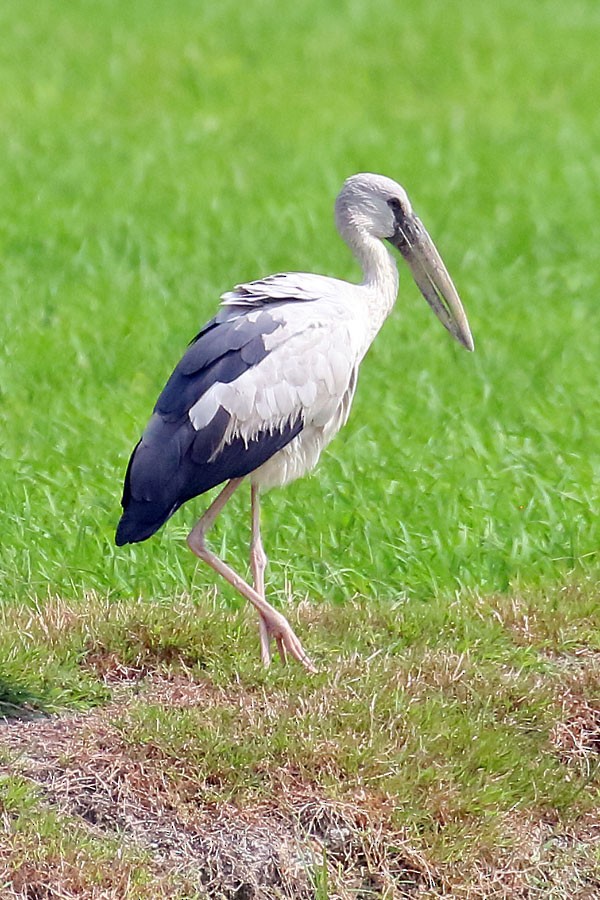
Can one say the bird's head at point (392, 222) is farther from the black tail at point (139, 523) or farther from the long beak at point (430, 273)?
the black tail at point (139, 523)

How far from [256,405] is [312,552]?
1.22 meters

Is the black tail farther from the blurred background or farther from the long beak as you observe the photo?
the long beak

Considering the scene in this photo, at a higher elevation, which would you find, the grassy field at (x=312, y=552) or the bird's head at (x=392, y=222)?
the bird's head at (x=392, y=222)

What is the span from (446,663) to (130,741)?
3.38 ft

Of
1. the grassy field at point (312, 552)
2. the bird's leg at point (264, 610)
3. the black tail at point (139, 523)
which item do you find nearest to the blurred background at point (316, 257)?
the grassy field at point (312, 552)

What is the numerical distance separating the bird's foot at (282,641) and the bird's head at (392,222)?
1208 mm

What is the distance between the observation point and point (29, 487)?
6469mm

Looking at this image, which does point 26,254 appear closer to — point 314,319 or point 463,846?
point 314,319

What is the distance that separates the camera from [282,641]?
16.1 feet

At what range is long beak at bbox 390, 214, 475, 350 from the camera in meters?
5.42

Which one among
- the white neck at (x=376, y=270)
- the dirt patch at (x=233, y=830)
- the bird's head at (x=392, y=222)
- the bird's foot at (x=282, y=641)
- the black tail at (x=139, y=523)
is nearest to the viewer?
the dirt patch at (x=233, y=830)

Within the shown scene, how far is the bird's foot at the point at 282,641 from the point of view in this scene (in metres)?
4.86

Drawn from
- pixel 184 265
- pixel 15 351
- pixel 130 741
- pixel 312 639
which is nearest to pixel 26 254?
pixel 184 265

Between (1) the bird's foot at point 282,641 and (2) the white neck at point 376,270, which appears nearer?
(1) the bird's foot at point 282,641
